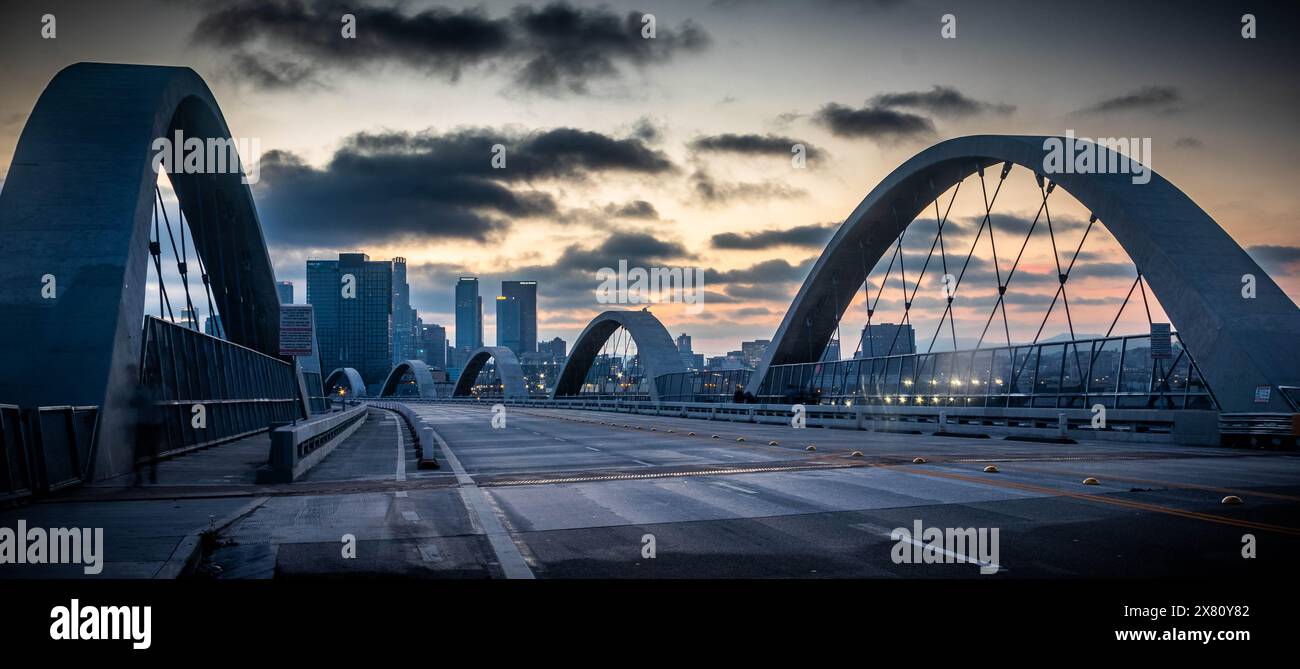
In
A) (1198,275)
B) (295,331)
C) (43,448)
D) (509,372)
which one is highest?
(1198,275)

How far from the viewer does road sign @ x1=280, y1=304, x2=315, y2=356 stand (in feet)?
76.7

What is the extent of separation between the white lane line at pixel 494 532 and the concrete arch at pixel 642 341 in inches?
2522

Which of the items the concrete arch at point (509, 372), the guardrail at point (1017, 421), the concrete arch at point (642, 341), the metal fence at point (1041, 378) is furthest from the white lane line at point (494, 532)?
the concrete arch at point (509, 372)

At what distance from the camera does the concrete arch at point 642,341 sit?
8056 cm

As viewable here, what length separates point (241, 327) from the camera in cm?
3438

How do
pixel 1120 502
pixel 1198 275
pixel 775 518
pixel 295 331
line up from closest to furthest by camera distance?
1. pixel 775 518
2. pixel 1120 502
3. pixel 295 331
4. pixel 1198 275

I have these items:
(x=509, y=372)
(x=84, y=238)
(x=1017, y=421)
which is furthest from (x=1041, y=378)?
(x=509, y=372)

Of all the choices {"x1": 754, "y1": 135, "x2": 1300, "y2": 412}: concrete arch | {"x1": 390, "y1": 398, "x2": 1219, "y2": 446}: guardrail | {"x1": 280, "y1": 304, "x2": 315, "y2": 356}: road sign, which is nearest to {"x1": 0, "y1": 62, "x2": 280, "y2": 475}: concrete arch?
{"x1": 280, "y1": 304, "x2": 315, "y2": 356}: road sign

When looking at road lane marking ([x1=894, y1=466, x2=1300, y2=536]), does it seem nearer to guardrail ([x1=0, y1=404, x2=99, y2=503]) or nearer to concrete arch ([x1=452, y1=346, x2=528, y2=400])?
guardrail ([x1=0, y1=404, x2=99, y2=503])

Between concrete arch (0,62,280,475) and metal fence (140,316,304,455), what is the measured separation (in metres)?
1.01

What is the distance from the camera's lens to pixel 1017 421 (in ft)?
102

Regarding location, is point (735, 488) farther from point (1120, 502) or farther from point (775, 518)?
point (1120, 502)

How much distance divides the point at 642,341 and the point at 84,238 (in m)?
68.2
